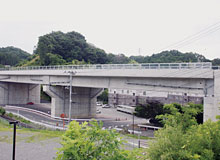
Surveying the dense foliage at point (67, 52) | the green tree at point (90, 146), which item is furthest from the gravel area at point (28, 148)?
the dense foliage at point (67, 52)

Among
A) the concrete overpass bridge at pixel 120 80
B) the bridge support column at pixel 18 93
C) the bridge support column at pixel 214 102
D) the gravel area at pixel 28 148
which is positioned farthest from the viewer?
the bridge support column at pixel 18 93

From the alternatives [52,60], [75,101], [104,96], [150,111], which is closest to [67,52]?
[52,60]

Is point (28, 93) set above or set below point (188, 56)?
below

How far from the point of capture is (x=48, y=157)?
16.4 m

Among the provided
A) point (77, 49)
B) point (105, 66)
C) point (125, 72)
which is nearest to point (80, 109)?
point (105, 66)

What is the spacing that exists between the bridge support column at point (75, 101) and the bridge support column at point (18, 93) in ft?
75.0

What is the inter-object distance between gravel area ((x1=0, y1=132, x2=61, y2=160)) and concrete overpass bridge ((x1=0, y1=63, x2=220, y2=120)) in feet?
26.5

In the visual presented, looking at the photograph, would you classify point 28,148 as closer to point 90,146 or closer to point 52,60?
point 90,146

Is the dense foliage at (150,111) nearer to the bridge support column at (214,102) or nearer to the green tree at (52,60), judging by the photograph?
the bridge support column at (214,102)

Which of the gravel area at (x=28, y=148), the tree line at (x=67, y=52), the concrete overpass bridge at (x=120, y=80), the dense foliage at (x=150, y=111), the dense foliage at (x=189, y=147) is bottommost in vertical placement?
the gravel area at (x=28, y=148)

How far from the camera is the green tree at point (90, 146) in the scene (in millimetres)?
6855

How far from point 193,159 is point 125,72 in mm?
19499

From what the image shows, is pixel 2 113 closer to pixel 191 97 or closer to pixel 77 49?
pixel 191 97

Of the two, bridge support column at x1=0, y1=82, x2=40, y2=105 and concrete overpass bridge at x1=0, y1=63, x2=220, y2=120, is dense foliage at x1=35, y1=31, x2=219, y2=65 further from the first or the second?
concrete overpass bridge at x1=0, y1=63, x2=220, y2=120
